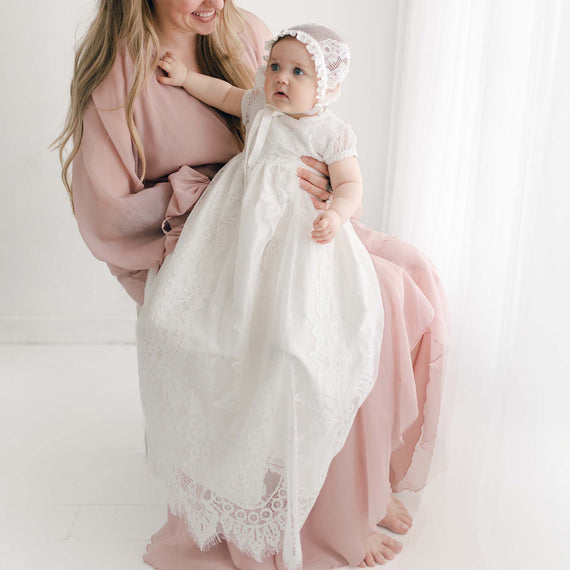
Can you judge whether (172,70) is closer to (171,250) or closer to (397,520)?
(171,250)

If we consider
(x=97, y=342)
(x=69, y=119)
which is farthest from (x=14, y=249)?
(x=69, y=119)

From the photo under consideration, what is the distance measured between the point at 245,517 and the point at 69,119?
99 centimetres

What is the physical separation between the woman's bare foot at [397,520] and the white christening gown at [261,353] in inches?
13.1

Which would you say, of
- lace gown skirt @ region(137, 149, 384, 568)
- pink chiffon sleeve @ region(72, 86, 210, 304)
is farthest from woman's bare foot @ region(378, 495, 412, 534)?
pink chiffon sleeve @ region(72, 86, 210, 304)

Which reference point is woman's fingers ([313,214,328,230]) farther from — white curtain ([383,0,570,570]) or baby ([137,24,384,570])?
white curtain ([383,0,570,570])

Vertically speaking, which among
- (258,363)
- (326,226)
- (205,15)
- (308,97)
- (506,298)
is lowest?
(258,363)

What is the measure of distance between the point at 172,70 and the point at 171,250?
0.42 meters

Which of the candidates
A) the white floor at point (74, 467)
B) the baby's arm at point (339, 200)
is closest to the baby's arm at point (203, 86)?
the baby's arm at point (339, 200)

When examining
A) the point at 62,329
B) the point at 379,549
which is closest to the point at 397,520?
the point at 379,549

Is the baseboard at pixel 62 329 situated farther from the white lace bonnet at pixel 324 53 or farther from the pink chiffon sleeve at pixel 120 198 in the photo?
the white lace bonnet at pixel 324 53

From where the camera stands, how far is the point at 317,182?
1.46m

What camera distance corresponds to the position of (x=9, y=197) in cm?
262

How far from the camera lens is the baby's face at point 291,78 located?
138 cm

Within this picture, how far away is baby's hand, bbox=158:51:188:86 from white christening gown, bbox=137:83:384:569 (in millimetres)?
251
